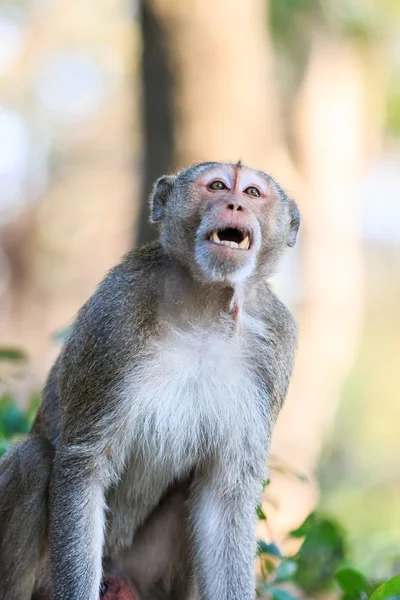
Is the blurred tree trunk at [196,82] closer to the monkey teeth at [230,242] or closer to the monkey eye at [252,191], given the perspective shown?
the monkey eye at [252,191]

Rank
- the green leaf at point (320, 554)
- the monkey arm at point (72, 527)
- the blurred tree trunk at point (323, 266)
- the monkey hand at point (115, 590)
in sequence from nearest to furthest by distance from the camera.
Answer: the monkey arm at point (72, 527), the monkey hand at point (115, 590), the green leaf at point (320, 554), the blurred tree trunk at point (323, 266)

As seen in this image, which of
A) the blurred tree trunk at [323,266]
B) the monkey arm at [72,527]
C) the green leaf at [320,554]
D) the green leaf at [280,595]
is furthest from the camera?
the blurred tree trunk at [323,266]

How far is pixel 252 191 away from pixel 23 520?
6.11 feet

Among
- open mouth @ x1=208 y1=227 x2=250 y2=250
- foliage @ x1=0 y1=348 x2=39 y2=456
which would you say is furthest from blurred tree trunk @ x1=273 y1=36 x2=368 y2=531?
open mouth @ x1=208 y1=227 x2=250 y2=250

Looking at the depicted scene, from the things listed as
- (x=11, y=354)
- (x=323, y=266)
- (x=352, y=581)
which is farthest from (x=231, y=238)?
(x=323, y=266)

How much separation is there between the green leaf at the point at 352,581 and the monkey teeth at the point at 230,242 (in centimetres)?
165

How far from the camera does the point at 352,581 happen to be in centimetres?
460

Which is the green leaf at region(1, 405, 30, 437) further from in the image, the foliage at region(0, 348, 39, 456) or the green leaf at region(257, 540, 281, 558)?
the green leaf at region(257, 540, 281, 558)

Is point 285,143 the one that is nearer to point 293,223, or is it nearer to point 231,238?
point 293,223

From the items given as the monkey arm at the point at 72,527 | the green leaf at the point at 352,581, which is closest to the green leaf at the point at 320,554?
the green leaf at the point at 352,581

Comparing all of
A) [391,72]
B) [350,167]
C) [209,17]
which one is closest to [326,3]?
[391,72]

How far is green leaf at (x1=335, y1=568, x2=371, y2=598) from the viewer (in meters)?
4.58

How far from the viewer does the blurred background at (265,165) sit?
8.34m

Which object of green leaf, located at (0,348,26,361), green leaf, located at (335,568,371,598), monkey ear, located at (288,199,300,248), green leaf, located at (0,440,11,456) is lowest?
green leaf, located at (335,568,371,598)
